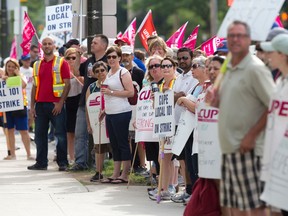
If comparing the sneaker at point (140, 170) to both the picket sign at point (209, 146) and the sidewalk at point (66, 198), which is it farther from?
the picket sign at point (209, 146)

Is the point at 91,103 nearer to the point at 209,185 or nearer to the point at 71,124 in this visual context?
the point at 71,124

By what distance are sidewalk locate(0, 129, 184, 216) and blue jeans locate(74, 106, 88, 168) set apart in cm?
36

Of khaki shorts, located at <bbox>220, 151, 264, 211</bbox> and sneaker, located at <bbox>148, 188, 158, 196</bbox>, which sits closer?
khaki shorts, located at <bbox>220, 151, 264, 211</bbox>

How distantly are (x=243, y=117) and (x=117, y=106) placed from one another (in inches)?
243

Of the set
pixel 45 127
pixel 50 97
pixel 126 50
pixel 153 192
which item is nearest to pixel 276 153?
pixel 153 192

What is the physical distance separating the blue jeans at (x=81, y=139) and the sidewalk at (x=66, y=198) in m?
0.36

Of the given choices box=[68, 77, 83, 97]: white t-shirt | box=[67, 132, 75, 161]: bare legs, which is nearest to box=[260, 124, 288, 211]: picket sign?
box=[68, 77, 83, 97]: white t-shirt

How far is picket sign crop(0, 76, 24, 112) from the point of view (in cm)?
1778

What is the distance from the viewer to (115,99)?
45.1 ft

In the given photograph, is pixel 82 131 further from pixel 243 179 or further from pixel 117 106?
pixel 243 179

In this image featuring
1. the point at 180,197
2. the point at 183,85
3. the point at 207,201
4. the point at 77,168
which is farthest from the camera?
the point at 77,168

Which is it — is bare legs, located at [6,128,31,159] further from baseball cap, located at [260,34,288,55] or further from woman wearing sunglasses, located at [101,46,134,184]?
baseball cap, located at [260,34,288,55]

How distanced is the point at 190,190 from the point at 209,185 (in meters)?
2.18

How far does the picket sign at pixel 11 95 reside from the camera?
17.8 metres
